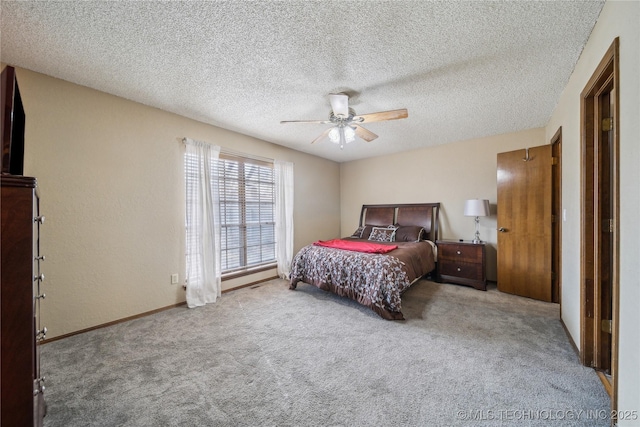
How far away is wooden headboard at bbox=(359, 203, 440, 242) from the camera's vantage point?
15.0ft

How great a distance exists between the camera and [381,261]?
288 cm

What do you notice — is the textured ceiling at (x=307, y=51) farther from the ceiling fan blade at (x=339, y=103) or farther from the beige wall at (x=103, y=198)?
the beige wall at (x=103, y=198)

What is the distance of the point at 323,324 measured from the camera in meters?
2.62

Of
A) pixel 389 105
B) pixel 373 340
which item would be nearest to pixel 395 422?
pixel 373 340

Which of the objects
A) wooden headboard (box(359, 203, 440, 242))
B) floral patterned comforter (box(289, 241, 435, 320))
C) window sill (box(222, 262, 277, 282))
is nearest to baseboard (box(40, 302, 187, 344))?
window sill (box(222, 262, 277, 282))

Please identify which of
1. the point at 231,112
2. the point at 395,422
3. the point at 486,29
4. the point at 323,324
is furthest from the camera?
the point at 231,112

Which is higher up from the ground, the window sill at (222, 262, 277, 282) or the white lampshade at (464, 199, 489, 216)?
the white lampshade at (464, 199, 489, 216)

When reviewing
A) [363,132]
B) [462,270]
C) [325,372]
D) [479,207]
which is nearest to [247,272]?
[325,372]

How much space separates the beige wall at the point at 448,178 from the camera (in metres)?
4.05

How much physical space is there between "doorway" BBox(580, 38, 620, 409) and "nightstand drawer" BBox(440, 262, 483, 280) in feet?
6.22

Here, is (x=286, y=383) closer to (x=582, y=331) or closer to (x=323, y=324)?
(x=323, y=324)

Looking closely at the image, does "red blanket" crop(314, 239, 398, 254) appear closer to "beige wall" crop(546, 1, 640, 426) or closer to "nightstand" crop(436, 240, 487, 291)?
"nightstand" crop(436, 240, 487, 291)

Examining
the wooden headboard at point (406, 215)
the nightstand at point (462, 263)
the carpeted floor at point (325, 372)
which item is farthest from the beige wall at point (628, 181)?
the wooden headboard at point (406, 215)

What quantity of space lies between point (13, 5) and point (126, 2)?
2.26 feet
